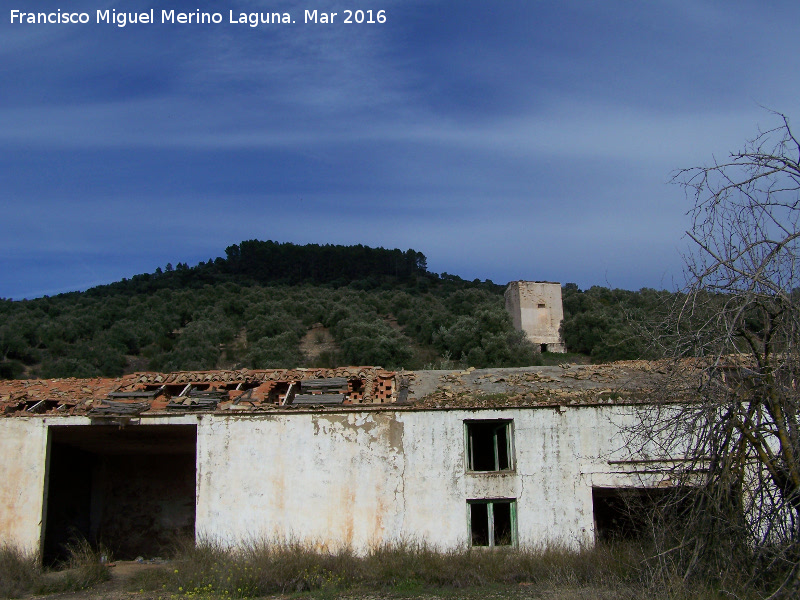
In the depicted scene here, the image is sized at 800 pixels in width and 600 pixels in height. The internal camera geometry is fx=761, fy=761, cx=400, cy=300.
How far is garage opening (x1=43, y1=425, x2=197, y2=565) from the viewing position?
22.2 m

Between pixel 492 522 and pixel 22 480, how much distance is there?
36.7 feet

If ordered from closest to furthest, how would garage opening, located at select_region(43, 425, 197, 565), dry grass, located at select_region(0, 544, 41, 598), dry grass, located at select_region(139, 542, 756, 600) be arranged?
dry grass, located at select_region(139, 542, 756, 600) → dry grass, located at select_region(0, 544, 41, 598) → garage opening, located at select_region(43, 425, 197, 565)

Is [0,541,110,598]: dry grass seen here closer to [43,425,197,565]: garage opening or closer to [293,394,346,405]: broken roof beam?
[43,425,197,565]: garage opening

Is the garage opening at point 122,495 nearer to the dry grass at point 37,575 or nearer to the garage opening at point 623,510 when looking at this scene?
the dry grass at point 37,575

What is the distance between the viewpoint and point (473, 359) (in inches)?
1679

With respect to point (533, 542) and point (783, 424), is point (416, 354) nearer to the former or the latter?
point (533, 542)

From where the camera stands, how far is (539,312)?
49.2 meters

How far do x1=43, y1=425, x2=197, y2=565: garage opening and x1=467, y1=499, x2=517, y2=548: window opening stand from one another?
842 cm

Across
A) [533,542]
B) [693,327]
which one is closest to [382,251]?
[533,542]

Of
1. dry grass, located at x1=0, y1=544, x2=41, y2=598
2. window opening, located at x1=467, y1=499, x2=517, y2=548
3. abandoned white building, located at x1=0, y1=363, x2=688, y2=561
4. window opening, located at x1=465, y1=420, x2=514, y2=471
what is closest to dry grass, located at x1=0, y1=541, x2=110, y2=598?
dry grass, located at x1=0, y1=544, x2=41, y2=598

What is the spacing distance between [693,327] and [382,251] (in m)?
78.2

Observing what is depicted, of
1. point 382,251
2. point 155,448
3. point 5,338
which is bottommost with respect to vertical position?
point 155,448

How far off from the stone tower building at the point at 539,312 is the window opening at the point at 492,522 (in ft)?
98.8

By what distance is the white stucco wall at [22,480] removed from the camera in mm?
17922
